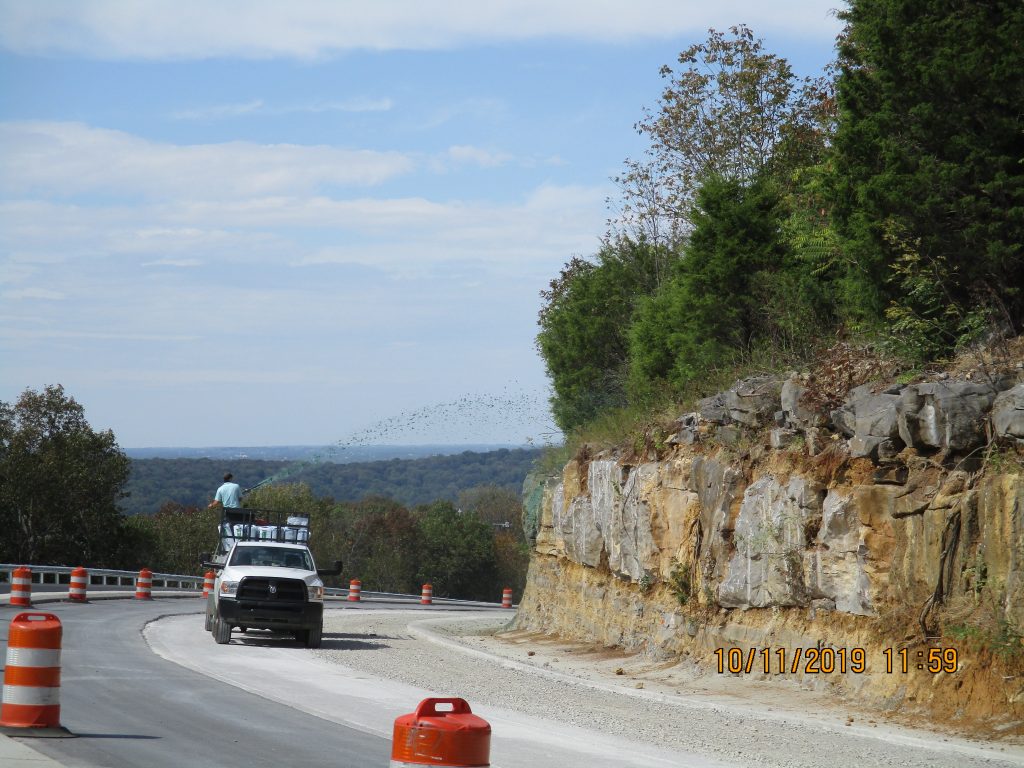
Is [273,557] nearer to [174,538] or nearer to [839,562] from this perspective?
[839,562]

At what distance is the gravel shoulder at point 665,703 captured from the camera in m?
12.3

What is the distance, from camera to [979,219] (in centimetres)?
1694

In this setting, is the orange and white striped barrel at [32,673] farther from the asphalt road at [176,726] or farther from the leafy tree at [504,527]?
the leafy tree at [504,527]

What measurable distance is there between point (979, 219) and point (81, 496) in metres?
54.3

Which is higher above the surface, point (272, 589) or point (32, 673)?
point (32, 673)

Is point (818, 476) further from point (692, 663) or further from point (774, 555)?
point (692, 663)

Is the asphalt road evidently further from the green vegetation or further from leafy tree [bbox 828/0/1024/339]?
the green vegetation

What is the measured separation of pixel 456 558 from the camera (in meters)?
101

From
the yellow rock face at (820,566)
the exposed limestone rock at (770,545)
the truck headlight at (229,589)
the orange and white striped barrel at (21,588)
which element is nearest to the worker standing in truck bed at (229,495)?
the orange and white striped barrel at (21,588)

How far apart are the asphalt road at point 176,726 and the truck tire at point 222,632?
286 centimetres

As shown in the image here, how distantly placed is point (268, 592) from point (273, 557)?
154cm

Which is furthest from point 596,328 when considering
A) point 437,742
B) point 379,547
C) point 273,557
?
point 379,547

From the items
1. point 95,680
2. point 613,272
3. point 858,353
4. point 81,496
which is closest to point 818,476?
point 858,353

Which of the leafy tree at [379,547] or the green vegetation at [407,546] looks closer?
the green vegetation at [407,546]
